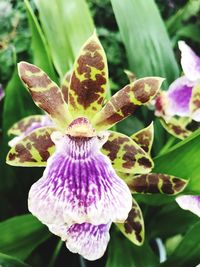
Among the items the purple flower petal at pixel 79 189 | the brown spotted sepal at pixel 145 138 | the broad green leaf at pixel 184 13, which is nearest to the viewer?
the purple flower petal at pixel 79 189

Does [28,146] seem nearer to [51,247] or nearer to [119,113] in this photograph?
[119,113]

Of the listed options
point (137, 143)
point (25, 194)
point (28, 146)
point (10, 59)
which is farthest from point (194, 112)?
point (10, 59)

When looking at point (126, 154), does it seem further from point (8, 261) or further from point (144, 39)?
point (144, 39)

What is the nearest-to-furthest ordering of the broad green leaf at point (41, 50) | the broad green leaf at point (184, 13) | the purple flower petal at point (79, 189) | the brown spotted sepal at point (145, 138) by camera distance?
the purple flower petal at point (79, 189)
the brown spotted sepal at point (145, 138)
the broad green leaf at point (41, 50)
the broad green leaf at point (184, 13)

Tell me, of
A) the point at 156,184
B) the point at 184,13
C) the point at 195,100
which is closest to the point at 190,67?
the point at 195,100

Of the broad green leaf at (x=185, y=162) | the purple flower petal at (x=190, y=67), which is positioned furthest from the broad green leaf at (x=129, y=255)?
the purple flower petal at (x=190, y=67)

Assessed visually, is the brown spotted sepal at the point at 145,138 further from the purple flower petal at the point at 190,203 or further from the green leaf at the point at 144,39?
the green leaf at the point at 144,39
